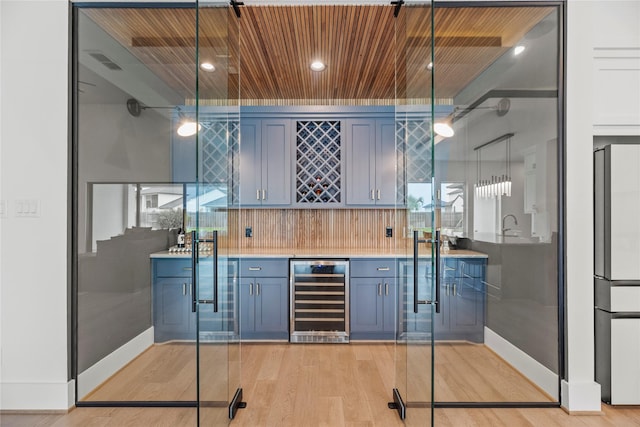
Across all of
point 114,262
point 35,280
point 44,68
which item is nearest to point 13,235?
point 35,280

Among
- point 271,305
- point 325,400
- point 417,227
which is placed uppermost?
point 417,227

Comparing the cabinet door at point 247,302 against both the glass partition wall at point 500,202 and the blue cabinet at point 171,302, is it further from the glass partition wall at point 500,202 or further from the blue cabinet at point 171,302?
the glass partition wall at point 500,202

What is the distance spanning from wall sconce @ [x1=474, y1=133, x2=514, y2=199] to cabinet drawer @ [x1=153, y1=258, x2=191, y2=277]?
7.09 ft

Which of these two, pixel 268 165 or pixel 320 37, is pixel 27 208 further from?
pixel 320 37

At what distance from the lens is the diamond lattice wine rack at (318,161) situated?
12.7 feet

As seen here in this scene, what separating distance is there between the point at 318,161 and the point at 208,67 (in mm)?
2250

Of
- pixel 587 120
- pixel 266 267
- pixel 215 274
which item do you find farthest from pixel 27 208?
pixel 587 120

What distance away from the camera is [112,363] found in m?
2.41

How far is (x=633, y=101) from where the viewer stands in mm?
2332

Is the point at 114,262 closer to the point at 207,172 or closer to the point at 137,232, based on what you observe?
the point at 137,232

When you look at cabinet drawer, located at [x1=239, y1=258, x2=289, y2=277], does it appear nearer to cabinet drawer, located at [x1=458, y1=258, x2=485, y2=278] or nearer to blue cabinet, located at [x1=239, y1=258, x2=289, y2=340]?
blue cabinet, located at [x1=239, y1=258, x2=289, y2=340]

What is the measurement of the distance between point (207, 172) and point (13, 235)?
4.74 ft

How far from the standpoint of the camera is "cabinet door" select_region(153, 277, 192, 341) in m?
2.45

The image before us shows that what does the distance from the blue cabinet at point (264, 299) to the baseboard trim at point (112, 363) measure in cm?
113
